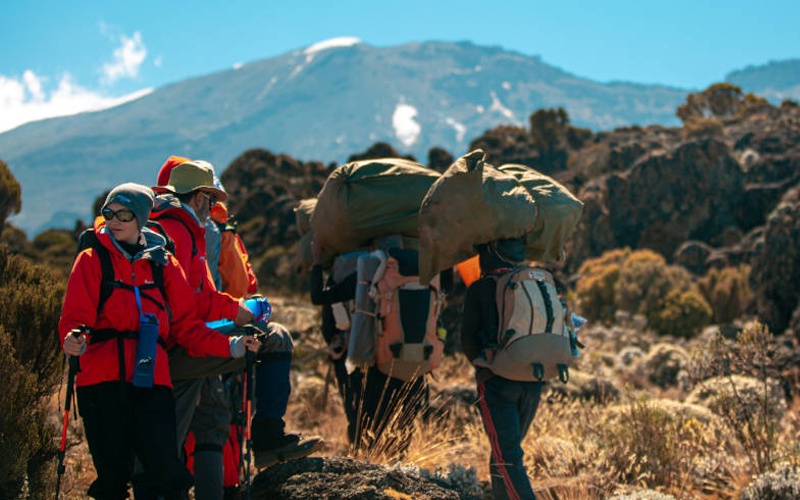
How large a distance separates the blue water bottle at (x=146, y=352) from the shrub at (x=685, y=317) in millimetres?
15331

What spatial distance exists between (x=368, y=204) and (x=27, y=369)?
2.15m

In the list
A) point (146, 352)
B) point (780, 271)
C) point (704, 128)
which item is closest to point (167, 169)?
point (146, 352)

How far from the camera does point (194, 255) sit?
3557 millimetres

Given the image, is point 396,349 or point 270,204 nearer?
point 396,349

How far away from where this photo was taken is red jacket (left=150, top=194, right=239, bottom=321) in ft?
11.3

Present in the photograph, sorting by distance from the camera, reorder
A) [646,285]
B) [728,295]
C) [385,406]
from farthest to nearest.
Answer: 1. [646,285]
2. [728,295]
3. [385,406]

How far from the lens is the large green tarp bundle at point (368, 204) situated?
465 cm

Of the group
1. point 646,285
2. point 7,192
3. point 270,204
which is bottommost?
point 646,285

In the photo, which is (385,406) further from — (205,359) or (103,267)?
(103,267)

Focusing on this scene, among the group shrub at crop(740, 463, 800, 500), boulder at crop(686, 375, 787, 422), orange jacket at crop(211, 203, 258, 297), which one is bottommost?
boulder at crop(686, 375, 787, 422)

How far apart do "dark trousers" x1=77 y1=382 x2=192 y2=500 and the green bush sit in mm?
792

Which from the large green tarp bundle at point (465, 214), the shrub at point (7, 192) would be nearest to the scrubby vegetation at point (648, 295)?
the shrub at point (7, 192)

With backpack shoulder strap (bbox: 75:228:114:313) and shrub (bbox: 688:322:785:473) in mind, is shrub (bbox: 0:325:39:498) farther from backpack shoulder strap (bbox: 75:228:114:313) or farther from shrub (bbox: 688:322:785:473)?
shrub (bbox: 688:322:785:473)

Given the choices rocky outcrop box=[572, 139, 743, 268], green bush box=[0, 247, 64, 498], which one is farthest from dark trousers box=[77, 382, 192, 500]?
rocky outcrop box=[572, 139, 743, 268]
